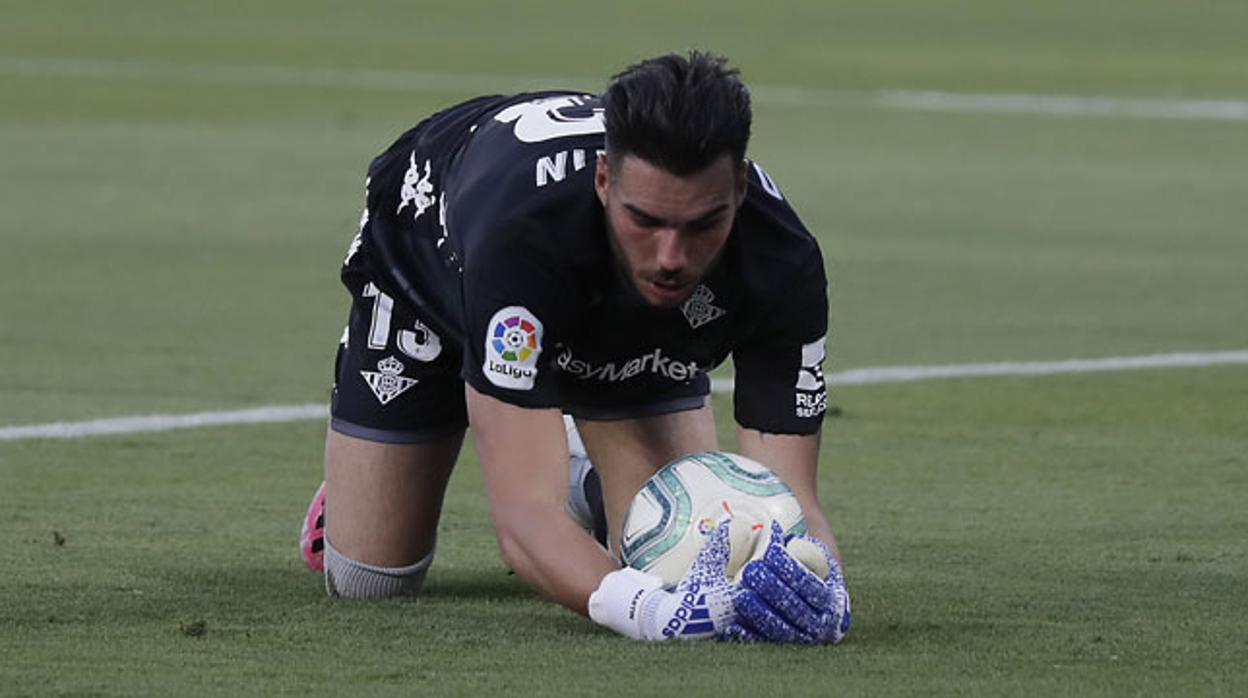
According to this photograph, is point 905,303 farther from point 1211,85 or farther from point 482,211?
point 1211,85

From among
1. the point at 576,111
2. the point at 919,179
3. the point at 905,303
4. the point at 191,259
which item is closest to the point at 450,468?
the point at 576,111

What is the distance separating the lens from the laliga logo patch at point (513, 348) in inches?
253

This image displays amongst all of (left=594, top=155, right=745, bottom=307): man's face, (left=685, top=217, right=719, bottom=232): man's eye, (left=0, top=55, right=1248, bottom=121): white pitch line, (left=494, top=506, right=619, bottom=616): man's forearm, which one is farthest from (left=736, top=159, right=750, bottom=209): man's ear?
(left=0, top=55, right=1248, bottom=121): white pitch line

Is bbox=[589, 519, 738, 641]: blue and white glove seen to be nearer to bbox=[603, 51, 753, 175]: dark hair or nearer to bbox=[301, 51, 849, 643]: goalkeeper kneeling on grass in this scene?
bbox=[301, 51, 849, 643]: goalkeeper kneeling on grass

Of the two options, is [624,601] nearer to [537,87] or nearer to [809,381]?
[809,381]

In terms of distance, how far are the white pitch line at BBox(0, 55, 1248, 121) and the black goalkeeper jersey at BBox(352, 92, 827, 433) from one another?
75.4 ft

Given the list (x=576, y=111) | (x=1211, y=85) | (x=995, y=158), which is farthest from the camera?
(x=1211, y=85)

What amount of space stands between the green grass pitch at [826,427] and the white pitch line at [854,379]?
0.59 feet

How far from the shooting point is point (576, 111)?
7074mm

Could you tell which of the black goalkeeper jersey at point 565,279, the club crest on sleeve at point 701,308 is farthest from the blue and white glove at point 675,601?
the club crest on sleeve at point 701,308

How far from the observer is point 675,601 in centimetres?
636

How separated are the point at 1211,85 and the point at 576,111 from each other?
29.2 m

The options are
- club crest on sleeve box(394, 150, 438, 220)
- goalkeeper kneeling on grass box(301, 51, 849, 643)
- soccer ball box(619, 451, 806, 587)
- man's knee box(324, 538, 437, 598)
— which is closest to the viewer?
goalkeeper kneeling on grass box(301, 51, 849, 643)

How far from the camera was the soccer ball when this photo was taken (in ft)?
21.1
